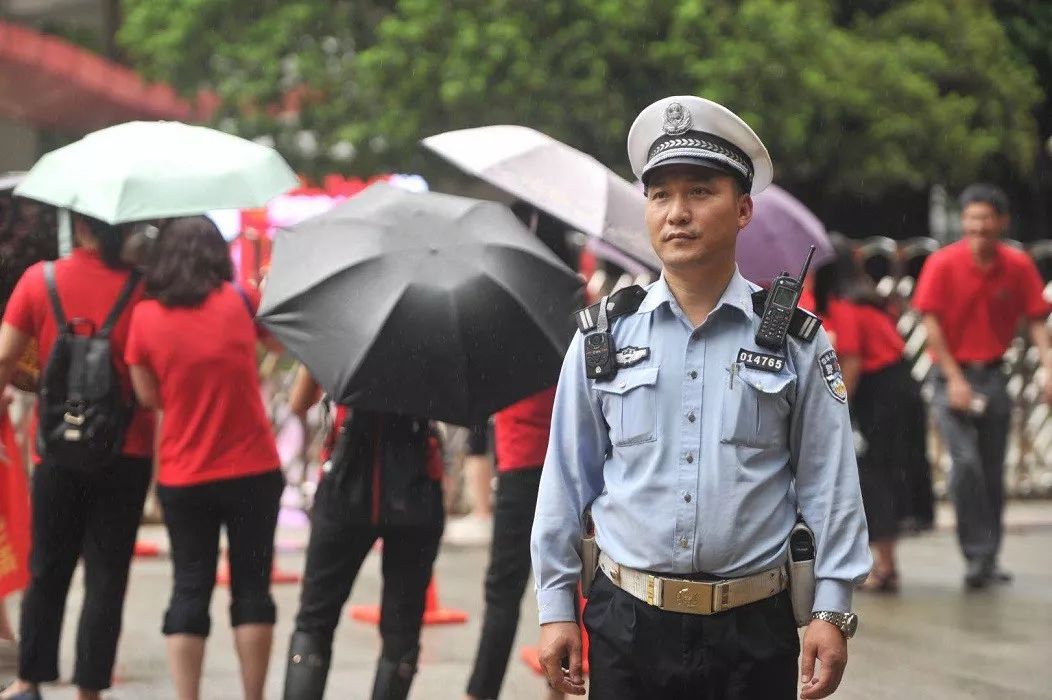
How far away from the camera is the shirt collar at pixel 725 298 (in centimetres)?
368

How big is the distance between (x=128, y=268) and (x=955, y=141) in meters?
19.4

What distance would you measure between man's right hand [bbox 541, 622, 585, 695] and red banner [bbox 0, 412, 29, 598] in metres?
3.60

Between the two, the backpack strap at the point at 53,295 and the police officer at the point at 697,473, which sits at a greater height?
the backpack strap at the point at 53,295

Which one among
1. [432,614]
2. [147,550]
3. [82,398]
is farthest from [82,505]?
[147,550]

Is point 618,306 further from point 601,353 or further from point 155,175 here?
point 155,175

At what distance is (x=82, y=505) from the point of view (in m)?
6.14

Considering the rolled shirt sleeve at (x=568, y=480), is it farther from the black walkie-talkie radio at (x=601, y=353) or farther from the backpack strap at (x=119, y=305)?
the backpack strap at (x=119, y=305)

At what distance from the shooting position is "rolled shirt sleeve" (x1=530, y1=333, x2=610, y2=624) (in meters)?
3.71

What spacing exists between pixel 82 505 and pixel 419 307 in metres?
1.64

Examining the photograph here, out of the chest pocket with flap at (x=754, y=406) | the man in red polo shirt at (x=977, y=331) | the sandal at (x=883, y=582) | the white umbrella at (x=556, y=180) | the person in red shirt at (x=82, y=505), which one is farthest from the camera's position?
the sandal at (x=883, y=582)

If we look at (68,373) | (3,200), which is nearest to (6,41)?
(3,200)

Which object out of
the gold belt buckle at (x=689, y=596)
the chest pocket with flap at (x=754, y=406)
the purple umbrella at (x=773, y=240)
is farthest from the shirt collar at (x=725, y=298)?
the purple umbrella at (x=773, y=240)

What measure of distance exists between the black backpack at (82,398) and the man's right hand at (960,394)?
491 cm

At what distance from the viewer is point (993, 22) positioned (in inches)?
980
